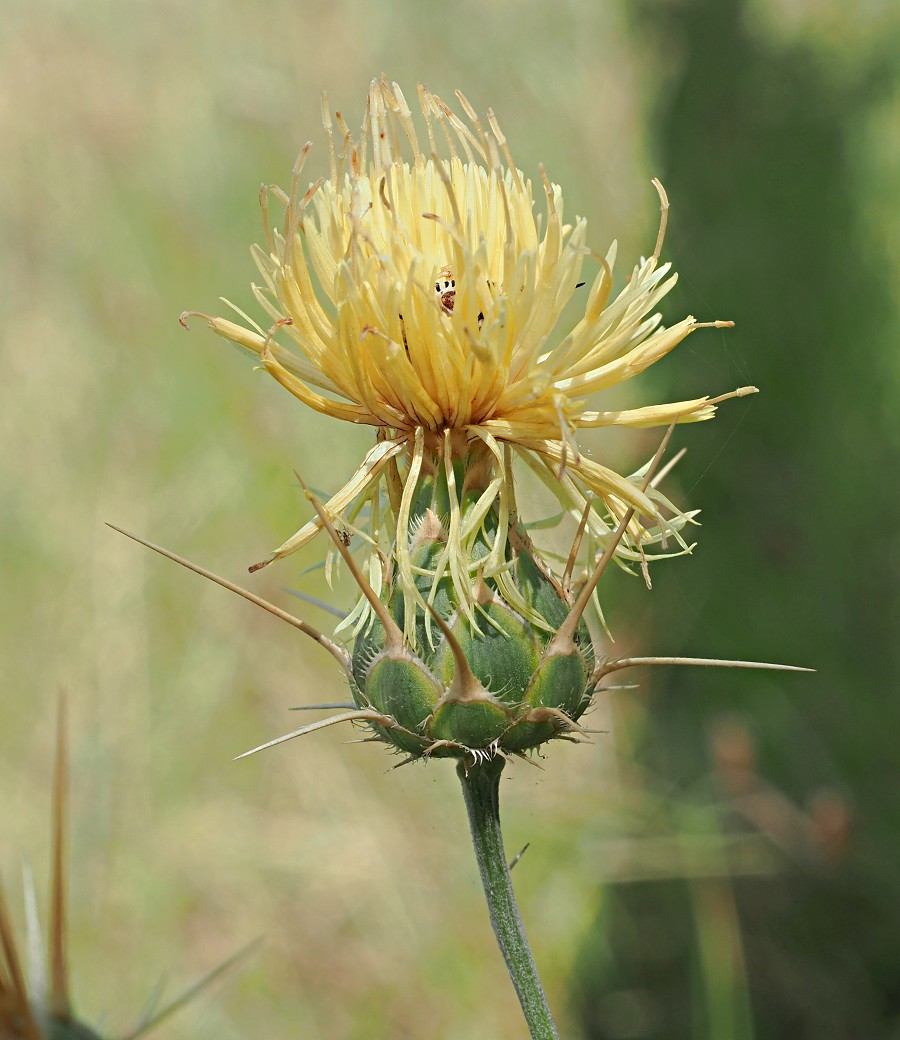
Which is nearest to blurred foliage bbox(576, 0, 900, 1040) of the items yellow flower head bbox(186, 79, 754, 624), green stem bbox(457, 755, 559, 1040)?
green stem bbox(457, 755, 559, 1040)

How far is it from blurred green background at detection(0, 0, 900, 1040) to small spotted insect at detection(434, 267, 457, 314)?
1757 mm

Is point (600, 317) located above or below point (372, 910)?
above

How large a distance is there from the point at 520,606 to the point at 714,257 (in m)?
4.08

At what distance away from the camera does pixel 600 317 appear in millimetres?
1552

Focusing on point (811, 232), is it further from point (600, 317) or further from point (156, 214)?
point (600, 317)

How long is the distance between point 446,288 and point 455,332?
85mm

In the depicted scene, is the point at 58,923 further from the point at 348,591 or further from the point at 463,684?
the point at 348,591

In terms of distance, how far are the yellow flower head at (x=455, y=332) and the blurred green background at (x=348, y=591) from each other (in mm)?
1573

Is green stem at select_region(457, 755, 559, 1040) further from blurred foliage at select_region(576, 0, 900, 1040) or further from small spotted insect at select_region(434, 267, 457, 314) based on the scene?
blurred foliage at select_region(576, 0, 900, 1040)

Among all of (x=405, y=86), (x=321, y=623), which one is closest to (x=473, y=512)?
(x=321, y=623)

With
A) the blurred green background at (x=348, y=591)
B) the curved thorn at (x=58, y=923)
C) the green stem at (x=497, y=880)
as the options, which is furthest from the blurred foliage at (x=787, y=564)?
the curved thorn at (x=58, y=923)

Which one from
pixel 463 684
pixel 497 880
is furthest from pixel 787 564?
pixel 463 684

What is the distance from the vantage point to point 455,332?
61.0 inches

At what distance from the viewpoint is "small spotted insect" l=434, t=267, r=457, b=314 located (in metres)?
1.59
